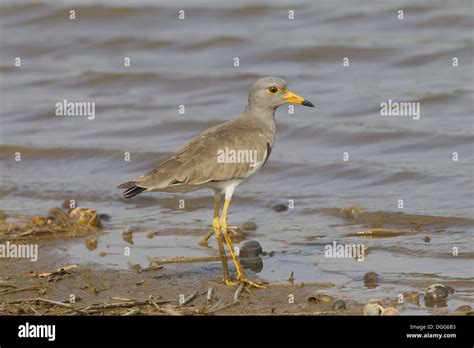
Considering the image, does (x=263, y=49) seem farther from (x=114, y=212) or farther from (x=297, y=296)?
(x=297, y=296)

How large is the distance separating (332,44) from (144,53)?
3641mm

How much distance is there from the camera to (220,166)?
9578 millimetres

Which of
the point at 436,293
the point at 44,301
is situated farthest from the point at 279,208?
the point at 44,301

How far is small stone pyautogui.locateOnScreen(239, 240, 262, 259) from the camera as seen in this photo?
10.2m

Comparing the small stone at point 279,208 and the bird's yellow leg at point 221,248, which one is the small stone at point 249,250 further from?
the small stone at point 279,208

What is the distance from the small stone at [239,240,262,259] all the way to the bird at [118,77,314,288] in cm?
27

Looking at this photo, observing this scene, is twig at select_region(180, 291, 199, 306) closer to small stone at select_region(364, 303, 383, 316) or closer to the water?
the water

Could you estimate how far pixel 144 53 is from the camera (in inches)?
761

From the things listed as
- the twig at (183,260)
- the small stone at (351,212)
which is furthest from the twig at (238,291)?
the small stone at (351,212)

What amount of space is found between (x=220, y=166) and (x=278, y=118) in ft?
19.1

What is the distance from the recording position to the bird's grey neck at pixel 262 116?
10336 mm

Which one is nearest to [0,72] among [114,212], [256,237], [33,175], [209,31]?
[209,31]

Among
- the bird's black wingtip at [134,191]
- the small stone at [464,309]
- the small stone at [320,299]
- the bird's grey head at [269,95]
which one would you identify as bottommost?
the small stone at [464,309]

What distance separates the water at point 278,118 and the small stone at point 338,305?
1.89ft
